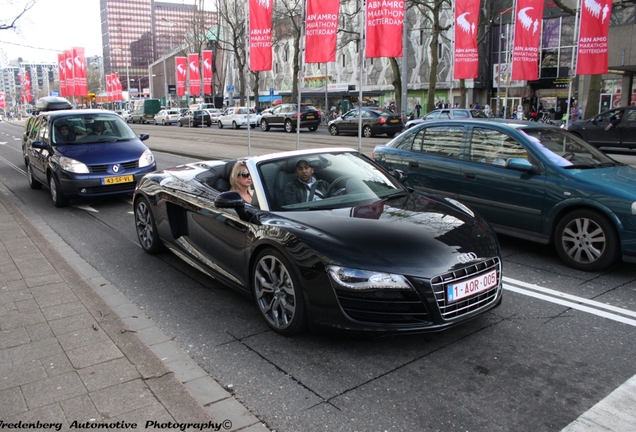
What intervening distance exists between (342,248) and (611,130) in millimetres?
19413

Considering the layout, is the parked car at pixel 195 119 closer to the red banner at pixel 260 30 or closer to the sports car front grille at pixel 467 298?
the red banner at pixel 260 30

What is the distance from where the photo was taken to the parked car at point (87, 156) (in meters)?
9.43

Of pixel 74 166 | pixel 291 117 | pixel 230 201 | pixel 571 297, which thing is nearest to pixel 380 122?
pixel 291 117

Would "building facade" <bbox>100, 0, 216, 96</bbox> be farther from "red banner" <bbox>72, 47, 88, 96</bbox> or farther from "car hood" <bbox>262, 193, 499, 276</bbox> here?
"car hood" <bbox>262, 193, 499, 276</bbox>

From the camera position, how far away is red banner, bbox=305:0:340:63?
15.2 metres

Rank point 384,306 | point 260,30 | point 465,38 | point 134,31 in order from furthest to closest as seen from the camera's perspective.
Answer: point 134,31
point 465,38
point 260,30
point 384,306

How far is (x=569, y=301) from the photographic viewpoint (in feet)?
16.0

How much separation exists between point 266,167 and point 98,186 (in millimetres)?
5721

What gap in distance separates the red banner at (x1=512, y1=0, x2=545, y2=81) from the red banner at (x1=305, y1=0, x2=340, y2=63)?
27.6 ft

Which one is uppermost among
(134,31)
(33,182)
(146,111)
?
(134,31)

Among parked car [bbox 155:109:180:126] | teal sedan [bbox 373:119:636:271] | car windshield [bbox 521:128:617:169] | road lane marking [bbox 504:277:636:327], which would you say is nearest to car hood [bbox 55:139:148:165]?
teal sedan [bbox 373:119:636:271]

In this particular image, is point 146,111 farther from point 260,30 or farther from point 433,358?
point 433,358

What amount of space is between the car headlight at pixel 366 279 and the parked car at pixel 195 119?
45295mm

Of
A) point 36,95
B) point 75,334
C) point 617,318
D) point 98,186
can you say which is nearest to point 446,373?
point 617,318
